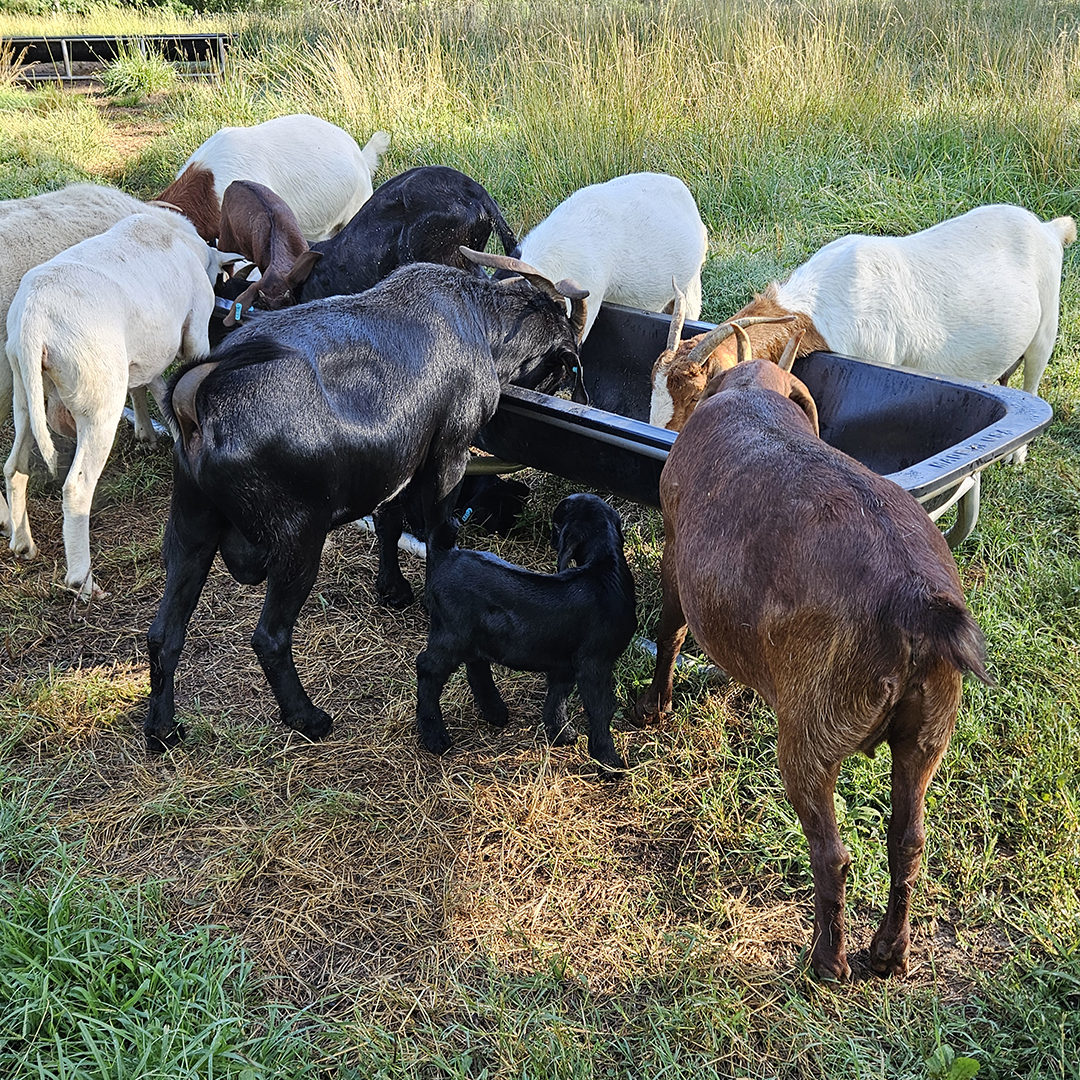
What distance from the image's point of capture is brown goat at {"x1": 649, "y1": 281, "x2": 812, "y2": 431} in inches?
145

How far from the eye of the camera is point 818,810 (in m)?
2.43

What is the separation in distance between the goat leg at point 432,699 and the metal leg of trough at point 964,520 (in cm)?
238

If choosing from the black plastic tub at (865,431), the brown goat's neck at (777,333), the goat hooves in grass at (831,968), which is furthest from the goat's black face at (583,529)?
the goat hooves in grass at (831,968)

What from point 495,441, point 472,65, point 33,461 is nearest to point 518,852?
point 495,441

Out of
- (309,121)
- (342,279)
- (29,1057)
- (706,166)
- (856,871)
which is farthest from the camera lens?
(706,166)

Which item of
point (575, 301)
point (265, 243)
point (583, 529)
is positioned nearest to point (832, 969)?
point (583, 529)

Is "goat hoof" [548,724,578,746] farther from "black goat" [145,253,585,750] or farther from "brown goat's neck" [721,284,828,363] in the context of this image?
"brown goat's neck" [721,284,828,363]

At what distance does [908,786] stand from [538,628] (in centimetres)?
129

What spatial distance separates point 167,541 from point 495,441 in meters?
1.42

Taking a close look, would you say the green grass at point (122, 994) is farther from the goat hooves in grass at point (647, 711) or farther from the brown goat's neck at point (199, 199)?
the brown goat's neck at point (199, 199)

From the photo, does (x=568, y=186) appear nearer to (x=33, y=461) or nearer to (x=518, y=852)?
(x=33, y=461)

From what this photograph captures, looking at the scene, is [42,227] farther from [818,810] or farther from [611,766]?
[818,810]

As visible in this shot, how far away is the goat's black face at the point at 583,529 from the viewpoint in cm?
369

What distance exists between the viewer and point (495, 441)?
4.34 m
